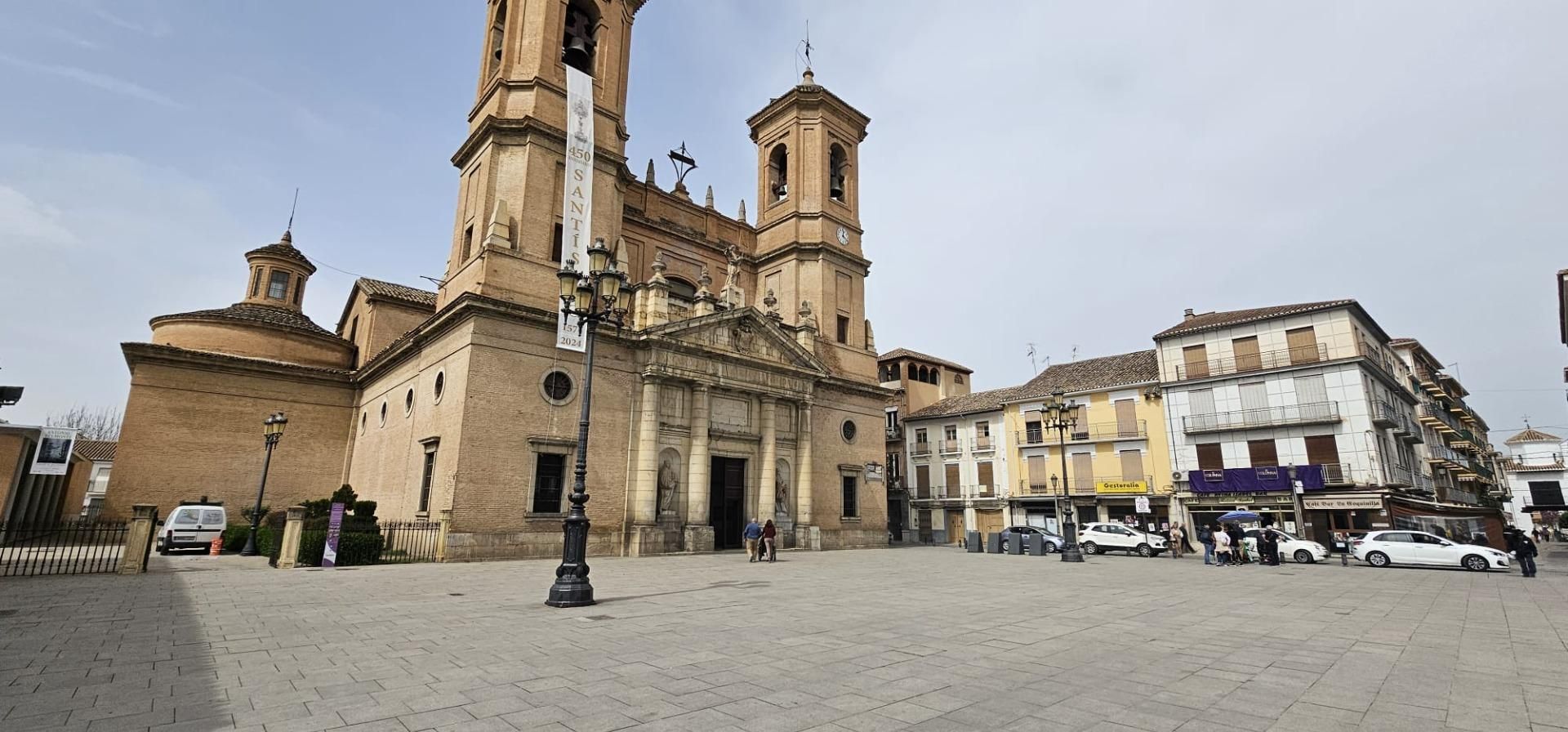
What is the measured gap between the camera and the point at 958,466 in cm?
4134

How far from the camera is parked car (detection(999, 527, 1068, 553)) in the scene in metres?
26.1

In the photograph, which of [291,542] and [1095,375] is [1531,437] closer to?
[1095,375]

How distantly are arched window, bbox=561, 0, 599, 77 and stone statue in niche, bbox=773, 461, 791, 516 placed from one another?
1577cm

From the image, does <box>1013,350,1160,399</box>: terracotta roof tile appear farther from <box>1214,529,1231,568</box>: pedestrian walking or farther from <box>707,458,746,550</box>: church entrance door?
<box>707,458,746,550</box>: church entrance door

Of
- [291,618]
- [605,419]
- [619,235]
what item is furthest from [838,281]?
[291,618]

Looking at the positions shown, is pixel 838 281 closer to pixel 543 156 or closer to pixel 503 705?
pixel 543 156

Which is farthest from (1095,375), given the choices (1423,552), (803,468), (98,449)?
(98,449)

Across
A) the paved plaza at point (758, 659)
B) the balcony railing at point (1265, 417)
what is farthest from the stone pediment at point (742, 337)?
the balcony railing at point (1265, 417)

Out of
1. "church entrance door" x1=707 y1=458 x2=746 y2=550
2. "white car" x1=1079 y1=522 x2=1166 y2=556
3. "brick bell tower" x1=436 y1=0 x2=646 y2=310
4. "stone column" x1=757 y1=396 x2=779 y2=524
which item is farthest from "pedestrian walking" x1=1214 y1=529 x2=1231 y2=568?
"brick bell tower" x1=436 y1=0 x2=646 y2=310

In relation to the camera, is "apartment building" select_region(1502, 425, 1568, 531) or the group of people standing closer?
the group of people standing

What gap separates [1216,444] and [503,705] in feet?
118

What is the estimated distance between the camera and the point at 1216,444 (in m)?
32.7

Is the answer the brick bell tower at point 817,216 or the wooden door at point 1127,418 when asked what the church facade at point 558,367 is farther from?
the wooden door at point 1127,418

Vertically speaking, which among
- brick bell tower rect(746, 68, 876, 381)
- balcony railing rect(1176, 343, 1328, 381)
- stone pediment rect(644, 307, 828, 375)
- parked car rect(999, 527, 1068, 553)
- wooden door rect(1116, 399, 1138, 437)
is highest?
brick bell tower rect(746, 68, 876, 381)
